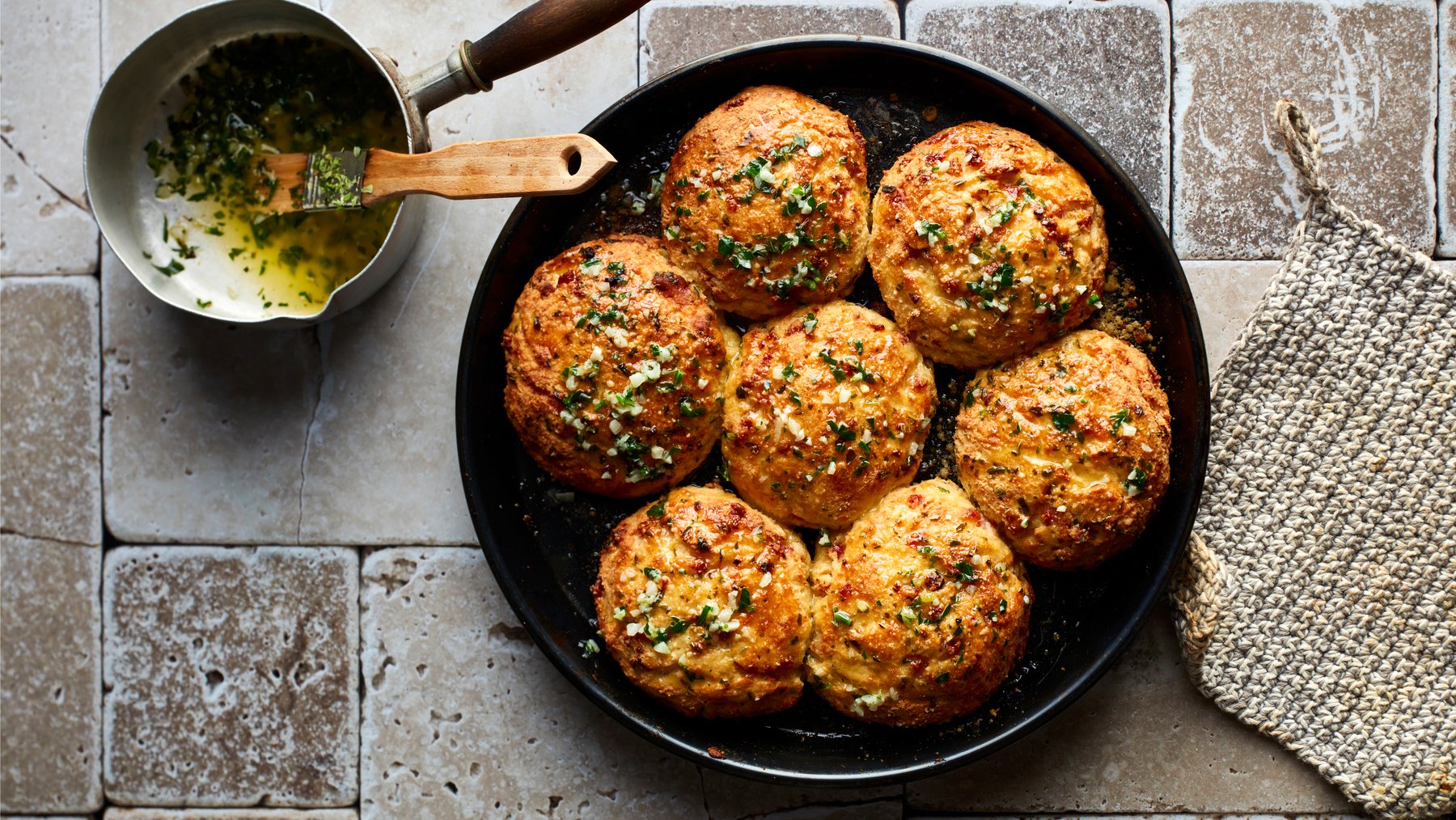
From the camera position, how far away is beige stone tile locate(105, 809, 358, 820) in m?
2.72

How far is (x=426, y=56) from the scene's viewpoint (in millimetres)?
2676

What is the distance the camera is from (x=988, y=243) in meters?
2.17

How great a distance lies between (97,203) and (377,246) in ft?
2.00

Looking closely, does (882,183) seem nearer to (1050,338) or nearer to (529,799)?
(1050,338)

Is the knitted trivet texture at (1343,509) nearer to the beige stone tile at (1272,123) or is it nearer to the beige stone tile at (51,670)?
the beige stone tile at (1272,123)

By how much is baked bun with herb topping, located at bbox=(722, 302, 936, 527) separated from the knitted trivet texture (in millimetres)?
848

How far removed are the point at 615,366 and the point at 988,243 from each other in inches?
32.9

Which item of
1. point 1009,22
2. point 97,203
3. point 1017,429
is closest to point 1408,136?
point 1009,22

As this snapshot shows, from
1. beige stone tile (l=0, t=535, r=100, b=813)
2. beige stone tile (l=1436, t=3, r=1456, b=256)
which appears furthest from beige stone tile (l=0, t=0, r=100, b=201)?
beige stone tile (l=1436, t=3, r=1456, b=256)

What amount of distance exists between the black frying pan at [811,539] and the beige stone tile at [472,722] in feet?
1.00

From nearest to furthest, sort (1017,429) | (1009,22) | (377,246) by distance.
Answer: (1017,429) → (377,246) → (1009,22)

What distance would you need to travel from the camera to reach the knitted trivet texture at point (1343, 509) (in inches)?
99.4

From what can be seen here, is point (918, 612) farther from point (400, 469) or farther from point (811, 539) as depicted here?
point (400, 469)

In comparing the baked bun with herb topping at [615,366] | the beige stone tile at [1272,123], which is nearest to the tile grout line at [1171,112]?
the beige stone tile at [1272,123]
